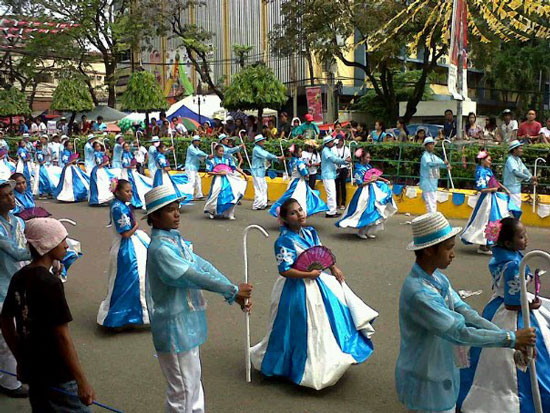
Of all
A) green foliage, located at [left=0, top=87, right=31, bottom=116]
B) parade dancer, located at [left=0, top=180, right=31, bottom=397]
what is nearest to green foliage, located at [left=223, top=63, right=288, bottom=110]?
green foliage, located at [left=0, top=87, right=31, bottom=116]

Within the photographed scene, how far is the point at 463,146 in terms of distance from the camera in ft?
44.7

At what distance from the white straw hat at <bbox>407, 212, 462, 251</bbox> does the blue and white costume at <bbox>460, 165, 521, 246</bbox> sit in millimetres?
6874

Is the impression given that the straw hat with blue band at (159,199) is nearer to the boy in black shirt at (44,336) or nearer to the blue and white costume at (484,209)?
the boy in black shirt at (44,336)

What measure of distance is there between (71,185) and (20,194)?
968cm

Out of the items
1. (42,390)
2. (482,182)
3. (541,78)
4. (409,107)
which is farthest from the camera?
(541,78)

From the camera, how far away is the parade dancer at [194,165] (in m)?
16.1

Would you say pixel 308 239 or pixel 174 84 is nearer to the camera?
pixel 308 239

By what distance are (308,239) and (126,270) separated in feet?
7.78

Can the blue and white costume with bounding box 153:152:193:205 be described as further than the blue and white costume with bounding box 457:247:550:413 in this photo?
Yes

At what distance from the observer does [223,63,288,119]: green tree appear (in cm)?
2020

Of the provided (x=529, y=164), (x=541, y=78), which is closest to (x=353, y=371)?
(x=529, y=164)

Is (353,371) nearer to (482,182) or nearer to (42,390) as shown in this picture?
(42,390)

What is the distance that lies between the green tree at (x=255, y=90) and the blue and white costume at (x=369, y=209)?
9.36 m

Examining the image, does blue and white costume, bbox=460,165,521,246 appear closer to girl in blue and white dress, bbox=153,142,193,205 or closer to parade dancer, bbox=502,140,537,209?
parade dancer, bbox=502,140,537,209
